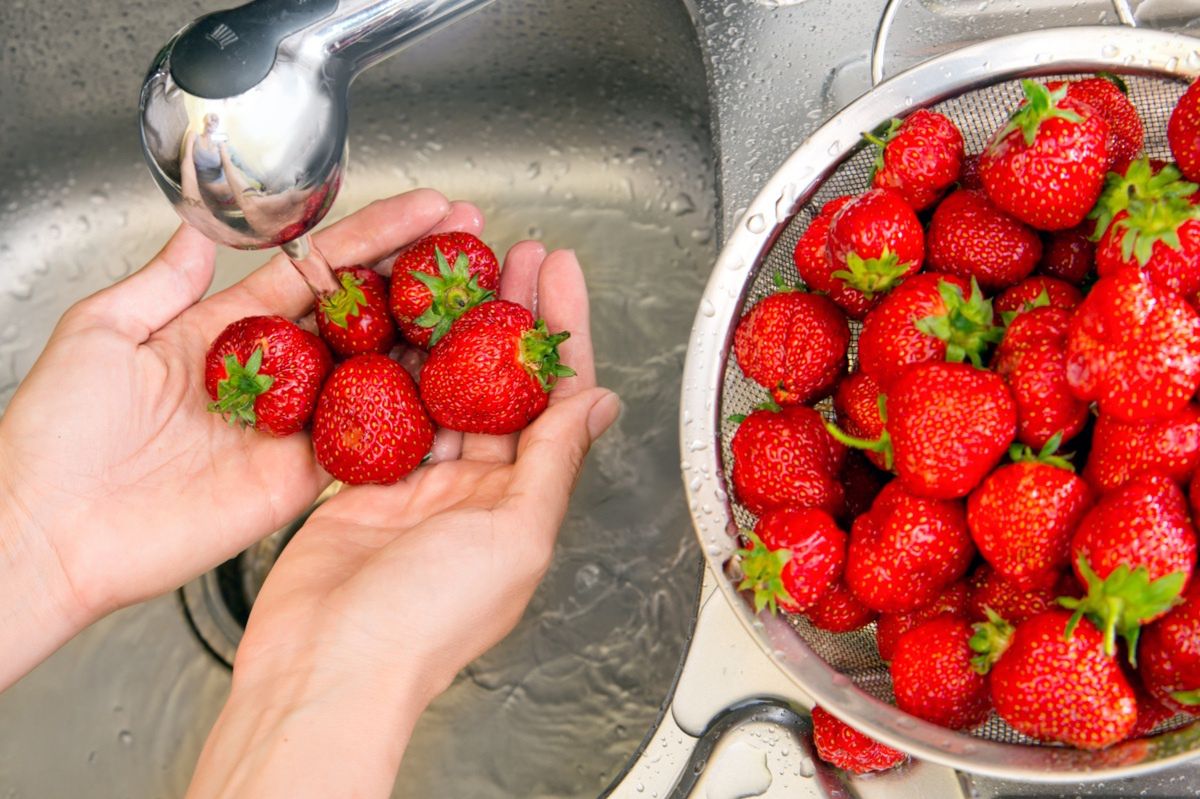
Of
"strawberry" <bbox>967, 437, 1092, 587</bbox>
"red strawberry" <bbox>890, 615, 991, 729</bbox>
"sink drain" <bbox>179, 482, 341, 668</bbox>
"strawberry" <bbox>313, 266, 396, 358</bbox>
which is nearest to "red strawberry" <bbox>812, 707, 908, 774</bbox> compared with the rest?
"red strawberry" <bbox>890, 615, 991, 729</bbox>

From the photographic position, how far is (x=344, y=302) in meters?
1.03

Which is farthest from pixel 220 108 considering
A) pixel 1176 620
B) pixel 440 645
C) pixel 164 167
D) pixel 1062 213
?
pixel 1176 620

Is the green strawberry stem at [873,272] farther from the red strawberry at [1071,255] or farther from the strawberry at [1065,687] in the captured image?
the strawberry at [1065,687]

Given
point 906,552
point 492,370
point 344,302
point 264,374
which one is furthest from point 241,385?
point 906,552

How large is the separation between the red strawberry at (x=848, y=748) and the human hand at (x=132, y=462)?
55 cm

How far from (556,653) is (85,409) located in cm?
58

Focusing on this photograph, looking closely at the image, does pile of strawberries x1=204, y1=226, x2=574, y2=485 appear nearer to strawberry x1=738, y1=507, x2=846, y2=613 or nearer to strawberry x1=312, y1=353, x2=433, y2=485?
strawberry x1=312, y1=353, x2=433, y2=485

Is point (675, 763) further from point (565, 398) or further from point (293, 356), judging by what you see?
point (293, 356)

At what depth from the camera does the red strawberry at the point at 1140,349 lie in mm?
688

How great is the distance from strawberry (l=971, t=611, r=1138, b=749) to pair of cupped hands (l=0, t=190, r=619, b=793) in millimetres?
401

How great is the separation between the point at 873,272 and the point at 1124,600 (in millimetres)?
292

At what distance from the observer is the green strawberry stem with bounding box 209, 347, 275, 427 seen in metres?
0.96

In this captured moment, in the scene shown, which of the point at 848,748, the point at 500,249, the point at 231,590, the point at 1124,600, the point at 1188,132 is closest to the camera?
the point at 1124,600

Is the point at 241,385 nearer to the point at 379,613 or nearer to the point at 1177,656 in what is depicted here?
the point at 379,613
